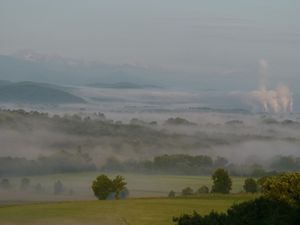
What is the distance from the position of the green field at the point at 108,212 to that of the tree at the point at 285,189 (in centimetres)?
1704

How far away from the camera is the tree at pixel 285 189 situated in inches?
1346

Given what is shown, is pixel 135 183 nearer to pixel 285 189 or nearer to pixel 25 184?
pixel 25 184

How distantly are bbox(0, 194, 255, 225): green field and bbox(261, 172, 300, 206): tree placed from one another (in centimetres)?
1704

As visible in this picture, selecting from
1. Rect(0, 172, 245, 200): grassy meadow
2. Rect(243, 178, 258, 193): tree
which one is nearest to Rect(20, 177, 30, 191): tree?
Rect(0, 172, 245, 200): grassy meadow

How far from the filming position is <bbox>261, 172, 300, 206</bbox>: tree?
34.2 metres

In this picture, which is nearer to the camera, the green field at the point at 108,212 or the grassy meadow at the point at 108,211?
the green field at the point at 108,212

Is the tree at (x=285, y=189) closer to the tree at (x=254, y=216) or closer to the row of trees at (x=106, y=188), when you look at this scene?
the tree at (x=254, y=216)

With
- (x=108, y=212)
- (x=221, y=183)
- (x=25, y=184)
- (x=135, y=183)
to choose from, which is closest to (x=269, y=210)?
(x=108, y=212)

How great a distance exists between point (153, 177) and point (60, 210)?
113 meters

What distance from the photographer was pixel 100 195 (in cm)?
8369

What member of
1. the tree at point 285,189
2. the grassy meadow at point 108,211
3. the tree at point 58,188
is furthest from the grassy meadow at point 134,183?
the tree at point 285,189

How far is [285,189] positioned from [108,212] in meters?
25.4

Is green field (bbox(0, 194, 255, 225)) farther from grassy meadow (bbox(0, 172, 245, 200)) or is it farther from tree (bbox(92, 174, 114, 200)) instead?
grassy meadow (bbox(0, 172, 245, 200))

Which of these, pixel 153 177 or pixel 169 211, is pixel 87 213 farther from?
pixel 153 177
